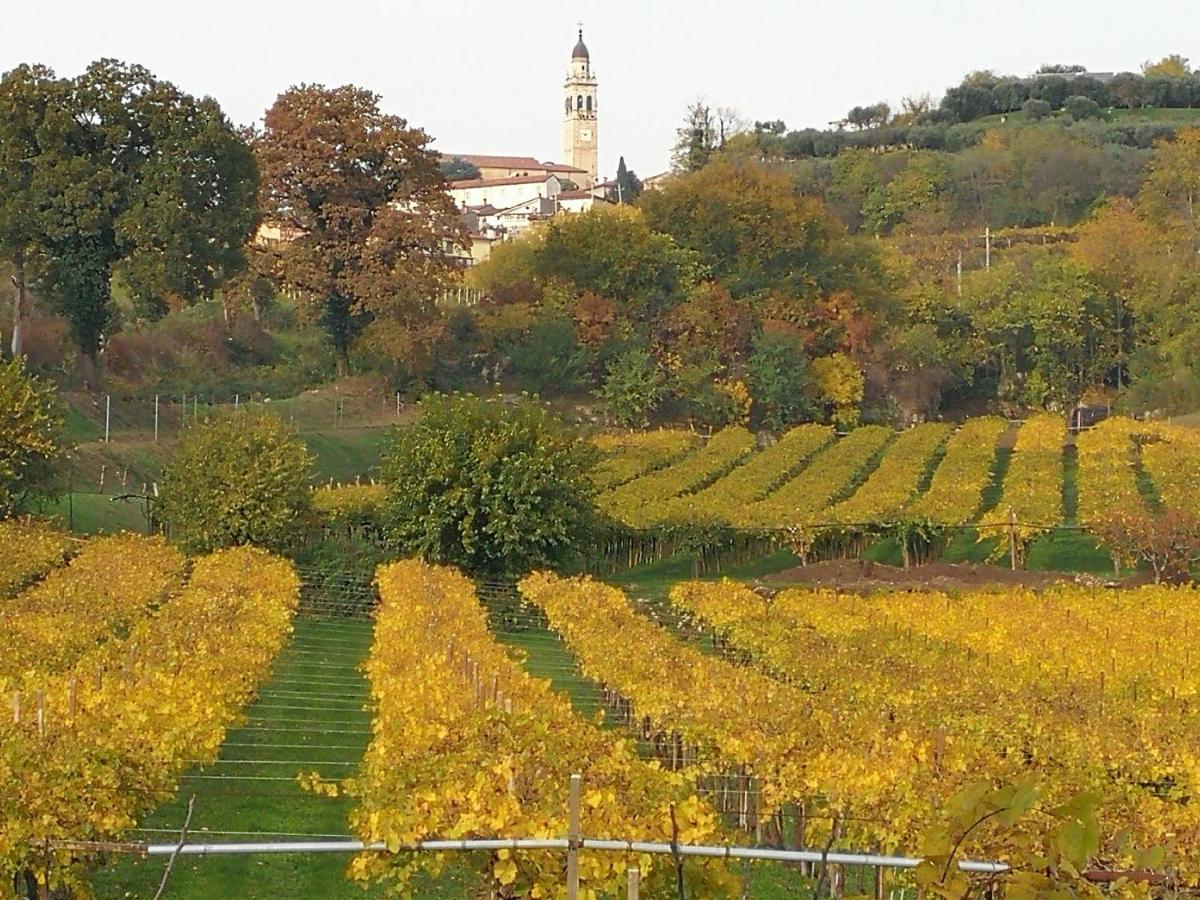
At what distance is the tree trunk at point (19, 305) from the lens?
142 ft

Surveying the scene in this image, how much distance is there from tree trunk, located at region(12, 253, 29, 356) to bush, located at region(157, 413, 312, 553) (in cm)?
1051

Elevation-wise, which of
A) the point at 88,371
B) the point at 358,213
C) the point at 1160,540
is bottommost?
the point at 1160,540

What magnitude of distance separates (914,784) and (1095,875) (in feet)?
13.2

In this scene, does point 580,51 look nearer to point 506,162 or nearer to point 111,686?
point 506,162

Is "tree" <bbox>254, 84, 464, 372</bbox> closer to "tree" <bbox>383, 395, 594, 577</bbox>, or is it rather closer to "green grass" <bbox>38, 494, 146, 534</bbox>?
"green grass" <bbox>38, 494, 146, 534</bbox>

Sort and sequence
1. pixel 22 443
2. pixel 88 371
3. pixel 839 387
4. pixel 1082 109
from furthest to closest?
pixel 1082 109
pixel 839 387
pixel 88 371
pixel 22 443

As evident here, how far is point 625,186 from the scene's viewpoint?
138m

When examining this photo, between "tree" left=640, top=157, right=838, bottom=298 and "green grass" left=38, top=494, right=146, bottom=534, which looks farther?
"tree" left=640, top=157, right=838, bottom=298

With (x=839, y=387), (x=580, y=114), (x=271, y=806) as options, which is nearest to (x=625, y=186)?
(x=580, y=114)

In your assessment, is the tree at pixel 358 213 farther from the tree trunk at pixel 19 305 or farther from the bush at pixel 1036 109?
the bush at pixel 1036 109

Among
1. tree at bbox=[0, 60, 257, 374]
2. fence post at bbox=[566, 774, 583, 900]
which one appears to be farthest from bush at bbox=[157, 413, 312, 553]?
fence post at bbox=[566, 774, 583, 900]

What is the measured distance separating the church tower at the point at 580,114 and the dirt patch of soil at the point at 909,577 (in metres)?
129

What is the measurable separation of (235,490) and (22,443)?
3.89 metres

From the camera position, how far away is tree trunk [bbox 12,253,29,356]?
43.2 metres
